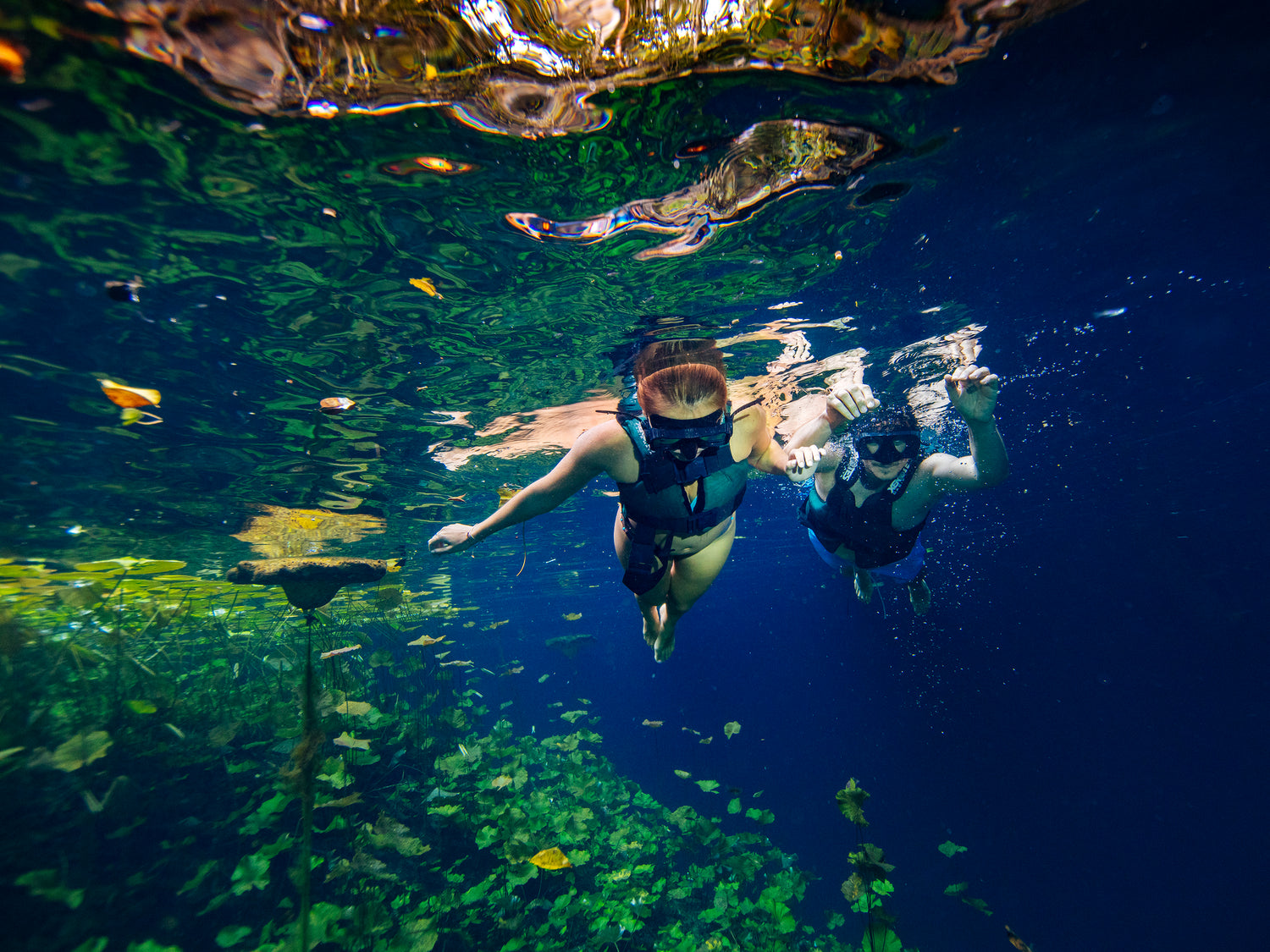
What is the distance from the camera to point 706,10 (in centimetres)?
335

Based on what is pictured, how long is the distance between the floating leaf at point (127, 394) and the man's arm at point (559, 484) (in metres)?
6.25

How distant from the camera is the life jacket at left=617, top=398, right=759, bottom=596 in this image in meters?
3.87

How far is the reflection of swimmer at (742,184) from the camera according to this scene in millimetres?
4590

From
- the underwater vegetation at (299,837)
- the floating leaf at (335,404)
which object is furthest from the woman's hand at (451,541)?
the floating leaf at (335,404)

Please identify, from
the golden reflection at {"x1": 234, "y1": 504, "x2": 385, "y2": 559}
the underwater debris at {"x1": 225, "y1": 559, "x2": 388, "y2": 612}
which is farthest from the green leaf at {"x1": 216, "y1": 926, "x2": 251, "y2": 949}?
the golden reflection at {"x1": 234, "y1": 504, "x2": 385, "y2": 559}

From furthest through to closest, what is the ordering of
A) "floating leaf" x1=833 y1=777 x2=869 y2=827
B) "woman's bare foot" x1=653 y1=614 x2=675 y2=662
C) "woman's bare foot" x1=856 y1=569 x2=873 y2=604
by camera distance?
1. "woman's bare foot" x1=856 y1=569 x2=873 y2=604
2. "woman's bare foot" x1=653 y1=614 x2=675 y2=662
3. "floating leaf" x1=833 y1=777 x2=869 y2=827

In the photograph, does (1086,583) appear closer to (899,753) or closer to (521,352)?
(899,753)

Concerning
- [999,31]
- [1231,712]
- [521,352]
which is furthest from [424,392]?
[1231,712]

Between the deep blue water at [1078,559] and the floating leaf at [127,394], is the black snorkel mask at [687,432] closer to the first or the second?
the deep blue water at [1078,559]

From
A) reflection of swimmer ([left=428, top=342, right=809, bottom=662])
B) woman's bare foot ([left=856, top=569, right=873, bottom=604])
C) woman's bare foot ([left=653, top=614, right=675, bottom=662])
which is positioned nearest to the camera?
reflection of swimmer ([left=428, top=342, right=809, bottom=662])

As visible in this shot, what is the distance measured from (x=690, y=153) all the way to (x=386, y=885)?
40.1 ft

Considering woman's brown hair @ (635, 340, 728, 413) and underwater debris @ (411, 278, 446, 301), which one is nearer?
woman's brown hair @ (635, 340, 728, 413)

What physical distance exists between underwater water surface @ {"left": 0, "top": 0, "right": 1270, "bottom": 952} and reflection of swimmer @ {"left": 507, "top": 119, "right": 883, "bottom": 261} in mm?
44

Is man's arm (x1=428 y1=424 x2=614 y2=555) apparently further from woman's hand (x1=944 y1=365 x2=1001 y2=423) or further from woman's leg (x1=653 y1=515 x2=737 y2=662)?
woman's hand (x1=944 y1=365 x2=1001 y2=423)
